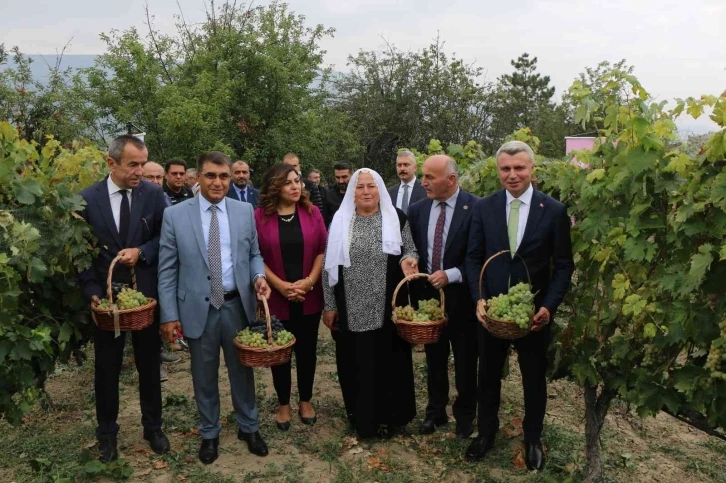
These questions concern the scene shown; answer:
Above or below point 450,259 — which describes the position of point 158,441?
below

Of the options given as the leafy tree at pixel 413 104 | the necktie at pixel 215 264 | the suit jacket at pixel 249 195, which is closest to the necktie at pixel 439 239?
the necktie at pixel 215 264

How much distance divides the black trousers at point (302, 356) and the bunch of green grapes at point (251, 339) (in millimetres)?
668

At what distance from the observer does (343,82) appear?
71.2ft

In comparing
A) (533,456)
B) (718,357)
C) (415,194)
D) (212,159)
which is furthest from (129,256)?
(415,194)

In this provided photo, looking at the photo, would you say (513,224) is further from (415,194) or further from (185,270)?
(415,194)

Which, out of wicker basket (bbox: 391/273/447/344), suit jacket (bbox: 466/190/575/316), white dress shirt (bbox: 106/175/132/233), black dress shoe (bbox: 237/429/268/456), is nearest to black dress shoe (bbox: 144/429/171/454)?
black dress shoe (bbox: 237/429/268/456)

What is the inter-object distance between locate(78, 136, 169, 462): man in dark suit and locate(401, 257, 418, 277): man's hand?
171cm

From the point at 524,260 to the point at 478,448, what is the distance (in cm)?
141

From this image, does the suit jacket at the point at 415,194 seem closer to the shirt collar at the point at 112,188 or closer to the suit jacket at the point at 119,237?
the suit jacket at the point at 119,237

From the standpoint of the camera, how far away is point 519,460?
4.24 m

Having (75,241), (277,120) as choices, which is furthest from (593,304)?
(277,120)

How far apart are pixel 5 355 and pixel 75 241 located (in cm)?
77

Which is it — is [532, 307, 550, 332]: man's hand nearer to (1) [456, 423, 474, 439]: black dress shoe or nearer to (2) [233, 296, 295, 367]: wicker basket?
(1) [456, 423, 474, 439]: black dress shoe

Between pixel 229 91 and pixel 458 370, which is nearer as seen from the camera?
pixel 458 370
